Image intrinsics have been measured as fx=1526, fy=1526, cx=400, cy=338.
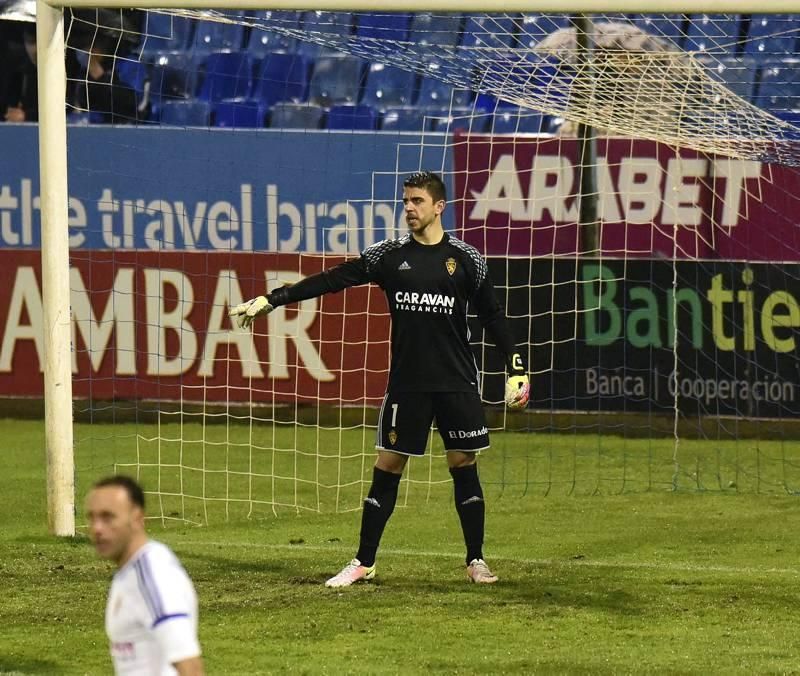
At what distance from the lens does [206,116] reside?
54.8 feet

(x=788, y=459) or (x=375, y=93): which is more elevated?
(x=375, y=93)

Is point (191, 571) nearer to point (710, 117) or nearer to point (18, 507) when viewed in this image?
point (18, 507)

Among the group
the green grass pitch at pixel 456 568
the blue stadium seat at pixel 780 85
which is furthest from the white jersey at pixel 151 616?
the blue stadium seat at pixel 780 85

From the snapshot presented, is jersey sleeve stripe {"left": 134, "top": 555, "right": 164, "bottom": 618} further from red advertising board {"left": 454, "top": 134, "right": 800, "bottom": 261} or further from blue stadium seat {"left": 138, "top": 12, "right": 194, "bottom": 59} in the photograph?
blue stadium seat {"left": 138, "top": 12, "right": 194, "bottom": 59}

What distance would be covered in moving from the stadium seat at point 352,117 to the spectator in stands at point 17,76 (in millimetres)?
3217

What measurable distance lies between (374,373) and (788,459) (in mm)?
3803

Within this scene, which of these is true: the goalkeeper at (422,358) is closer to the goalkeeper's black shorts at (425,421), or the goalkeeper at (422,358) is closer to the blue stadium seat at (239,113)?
the goalkeeper's black shorts at (425,421)

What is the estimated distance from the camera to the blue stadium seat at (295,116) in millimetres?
16516

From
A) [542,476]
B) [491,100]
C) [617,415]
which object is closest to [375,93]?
[491,100]

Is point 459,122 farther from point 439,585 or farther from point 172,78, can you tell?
point 439,585

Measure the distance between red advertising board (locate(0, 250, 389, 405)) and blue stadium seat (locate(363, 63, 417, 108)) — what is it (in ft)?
10.7

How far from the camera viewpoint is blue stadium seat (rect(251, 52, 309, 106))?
55.9 ft

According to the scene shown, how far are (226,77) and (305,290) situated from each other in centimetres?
1039

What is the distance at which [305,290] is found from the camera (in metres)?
7.47
